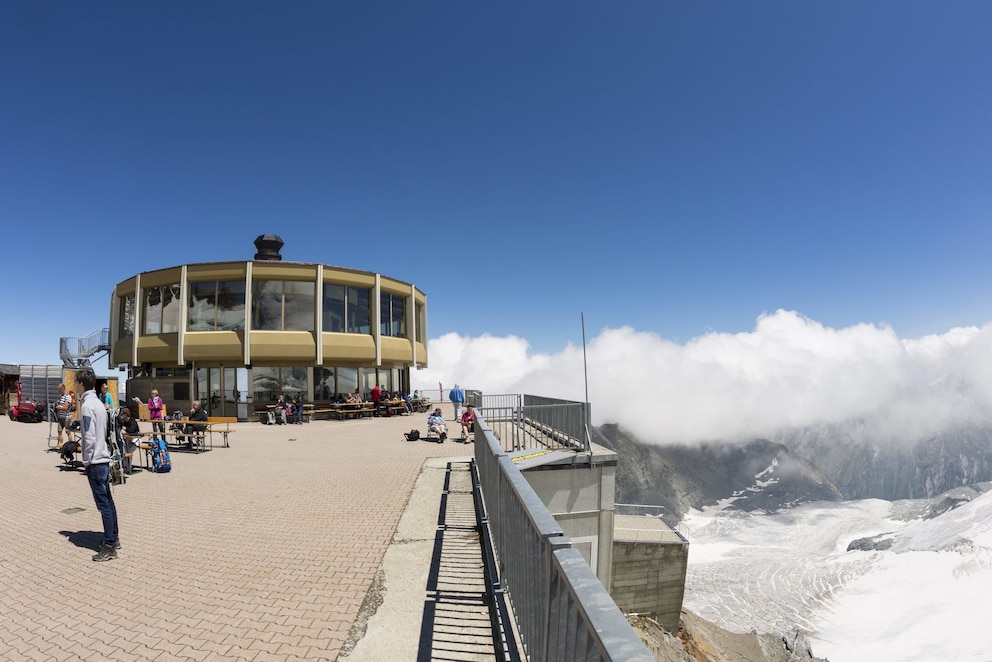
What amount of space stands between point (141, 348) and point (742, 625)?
79.3m

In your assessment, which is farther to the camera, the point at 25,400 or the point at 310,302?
the point at 310,302

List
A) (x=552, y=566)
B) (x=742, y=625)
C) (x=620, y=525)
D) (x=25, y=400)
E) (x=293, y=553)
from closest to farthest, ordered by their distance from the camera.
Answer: (x=552, y=566) → (x=293, y=553) → (x=25, y=400) → (x=620, y=525) → (x=742, y=625)

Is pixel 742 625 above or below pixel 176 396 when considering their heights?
below

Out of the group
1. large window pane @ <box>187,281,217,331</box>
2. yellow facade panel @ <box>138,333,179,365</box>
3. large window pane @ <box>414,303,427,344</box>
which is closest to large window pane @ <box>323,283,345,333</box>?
large window pane @ <box>187,281,217,331</box>

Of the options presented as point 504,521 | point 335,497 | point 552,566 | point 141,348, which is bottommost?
point 335,497

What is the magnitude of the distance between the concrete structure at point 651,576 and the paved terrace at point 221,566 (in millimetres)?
17865

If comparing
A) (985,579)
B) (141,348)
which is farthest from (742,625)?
(141,348)

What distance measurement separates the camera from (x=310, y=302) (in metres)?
24.0

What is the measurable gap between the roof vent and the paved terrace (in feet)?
59.2

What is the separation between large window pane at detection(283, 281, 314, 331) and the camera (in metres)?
23.7

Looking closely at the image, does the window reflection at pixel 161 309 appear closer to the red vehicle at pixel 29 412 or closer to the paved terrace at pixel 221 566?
the red vehicle at pixel 29 412

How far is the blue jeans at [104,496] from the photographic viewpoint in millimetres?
5457

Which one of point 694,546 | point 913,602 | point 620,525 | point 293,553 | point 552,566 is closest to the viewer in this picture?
point 552,566

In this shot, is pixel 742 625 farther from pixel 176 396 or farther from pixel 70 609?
pixel 70 609
